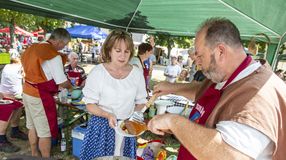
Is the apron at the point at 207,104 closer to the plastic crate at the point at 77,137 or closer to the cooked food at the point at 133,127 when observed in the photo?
the cooked food at the point at 133,127

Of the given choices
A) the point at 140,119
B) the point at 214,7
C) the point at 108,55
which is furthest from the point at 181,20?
the point at 140,119

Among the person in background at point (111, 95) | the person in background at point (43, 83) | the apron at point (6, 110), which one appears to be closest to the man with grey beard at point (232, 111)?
the person in background at point (111, 95)

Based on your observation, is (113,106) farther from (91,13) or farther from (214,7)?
(91,13)

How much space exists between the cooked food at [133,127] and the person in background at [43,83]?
4.57ft

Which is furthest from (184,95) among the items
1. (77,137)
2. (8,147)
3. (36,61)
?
(8,147)

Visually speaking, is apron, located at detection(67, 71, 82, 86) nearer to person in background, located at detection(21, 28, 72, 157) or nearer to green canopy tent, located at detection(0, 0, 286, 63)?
green canopy tent, located at detection(0, 0, 286, 63)

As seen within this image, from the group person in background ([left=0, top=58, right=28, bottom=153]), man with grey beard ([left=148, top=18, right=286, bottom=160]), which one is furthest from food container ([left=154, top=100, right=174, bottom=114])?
man with grey beard ([left=148, top=18, right=286, bottom=160])

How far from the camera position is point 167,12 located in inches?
147

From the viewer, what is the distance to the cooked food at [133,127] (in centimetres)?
156

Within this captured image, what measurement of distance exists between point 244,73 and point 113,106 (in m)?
1.08

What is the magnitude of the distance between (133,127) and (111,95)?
343mm

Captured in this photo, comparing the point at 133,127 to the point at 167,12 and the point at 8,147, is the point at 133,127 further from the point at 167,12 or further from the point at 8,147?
the point at 8,147

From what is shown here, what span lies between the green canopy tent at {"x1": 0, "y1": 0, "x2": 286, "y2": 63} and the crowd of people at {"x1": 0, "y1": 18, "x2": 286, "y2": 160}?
0.52 meters

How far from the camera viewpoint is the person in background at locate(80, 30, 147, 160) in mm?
1805
